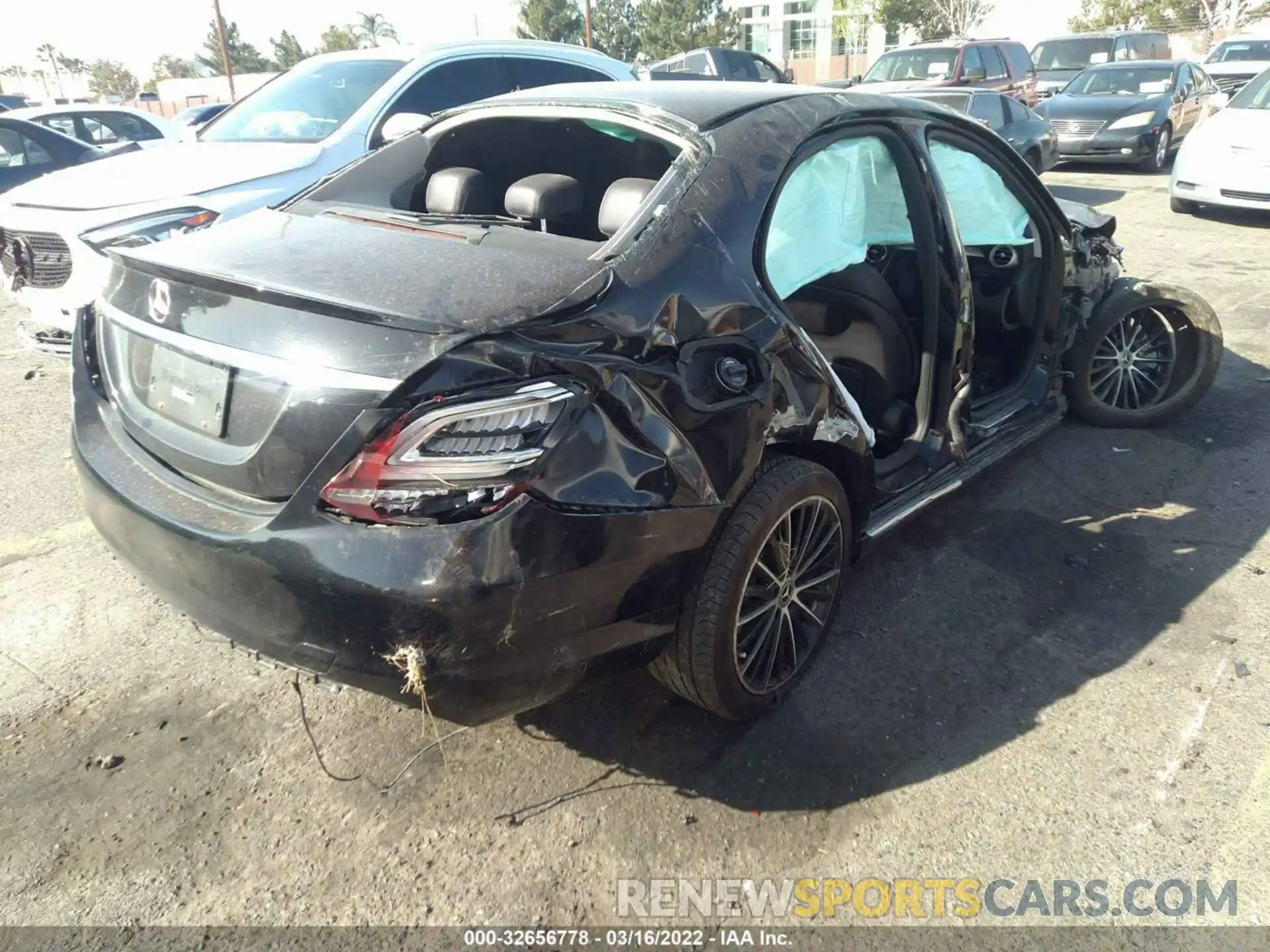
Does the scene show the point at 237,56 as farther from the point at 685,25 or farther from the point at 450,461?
the point at 450,461

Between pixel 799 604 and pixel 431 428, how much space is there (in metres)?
1.31

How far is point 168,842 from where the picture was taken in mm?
2211

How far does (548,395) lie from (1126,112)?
14390mm

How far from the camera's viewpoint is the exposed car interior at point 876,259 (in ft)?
9.35

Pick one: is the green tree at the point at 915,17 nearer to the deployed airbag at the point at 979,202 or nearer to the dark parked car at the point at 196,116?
the dark parked car at the point at 196,116

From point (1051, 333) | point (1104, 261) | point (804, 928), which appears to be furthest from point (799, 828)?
point (1104, 261)

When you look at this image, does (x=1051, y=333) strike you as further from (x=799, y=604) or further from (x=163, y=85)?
(x=163, y=85)

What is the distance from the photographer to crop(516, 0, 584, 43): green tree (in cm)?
5488

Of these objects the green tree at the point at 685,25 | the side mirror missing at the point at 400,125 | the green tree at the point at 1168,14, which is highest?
the green tree at the point at 685,25

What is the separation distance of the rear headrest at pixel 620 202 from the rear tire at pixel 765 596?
761mm

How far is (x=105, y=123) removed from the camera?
11703 millimetres

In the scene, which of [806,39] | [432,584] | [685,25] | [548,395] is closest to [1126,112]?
[548,395]

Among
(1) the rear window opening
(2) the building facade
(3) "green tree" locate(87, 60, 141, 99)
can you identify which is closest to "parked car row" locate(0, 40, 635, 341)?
(1) the rear window opening

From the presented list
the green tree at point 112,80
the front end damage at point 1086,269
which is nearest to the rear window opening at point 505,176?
the front end damage at point 1086,269
